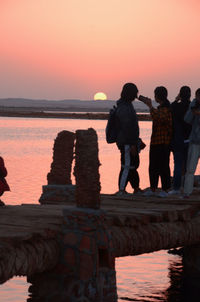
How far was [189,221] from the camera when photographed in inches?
508

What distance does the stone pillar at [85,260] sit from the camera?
10195 mm

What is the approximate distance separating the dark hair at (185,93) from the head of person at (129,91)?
43.3 inches

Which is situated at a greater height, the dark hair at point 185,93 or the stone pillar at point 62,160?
the dark hair at point 185,93

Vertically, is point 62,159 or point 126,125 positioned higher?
point 126,125

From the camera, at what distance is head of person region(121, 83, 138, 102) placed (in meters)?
13.9

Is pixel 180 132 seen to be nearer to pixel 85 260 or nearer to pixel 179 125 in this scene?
pixel 179 125

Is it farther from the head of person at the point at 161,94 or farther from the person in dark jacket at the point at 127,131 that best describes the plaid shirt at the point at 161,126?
the person in dark jacket at the point at 127,131

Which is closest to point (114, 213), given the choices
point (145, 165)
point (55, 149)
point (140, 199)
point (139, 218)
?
point (139, 218)

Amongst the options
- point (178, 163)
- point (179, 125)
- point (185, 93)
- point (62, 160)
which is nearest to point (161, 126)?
point (179, 125)

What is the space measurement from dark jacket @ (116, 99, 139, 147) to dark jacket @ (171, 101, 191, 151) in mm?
1056

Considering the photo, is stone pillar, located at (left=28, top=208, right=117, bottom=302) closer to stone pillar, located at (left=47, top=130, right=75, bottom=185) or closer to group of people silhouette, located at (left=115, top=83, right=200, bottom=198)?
group of people silhouette, located at (left=115, top=83, right=200, bottom=198)

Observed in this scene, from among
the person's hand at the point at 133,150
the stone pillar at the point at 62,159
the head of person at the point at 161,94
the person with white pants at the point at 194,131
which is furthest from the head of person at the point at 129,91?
the stone pillar at the point at 62,159

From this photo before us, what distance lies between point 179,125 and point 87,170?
4.88m

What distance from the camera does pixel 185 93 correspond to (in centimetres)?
1484
